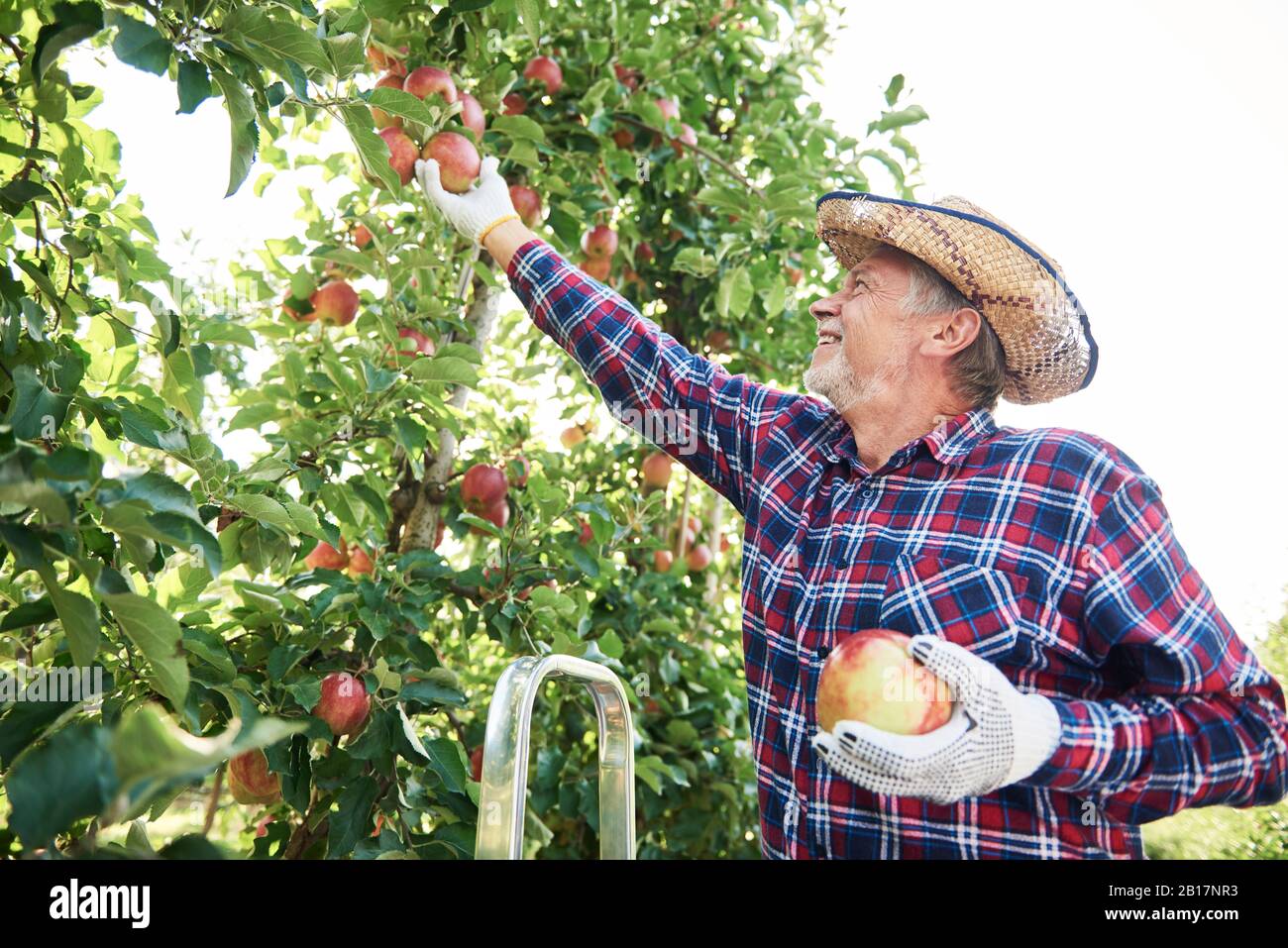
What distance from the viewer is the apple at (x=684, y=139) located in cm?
222

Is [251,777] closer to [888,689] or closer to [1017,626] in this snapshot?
[888,689]

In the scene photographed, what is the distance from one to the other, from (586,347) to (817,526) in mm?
484

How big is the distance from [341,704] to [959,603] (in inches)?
31.7

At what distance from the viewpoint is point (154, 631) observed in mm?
737

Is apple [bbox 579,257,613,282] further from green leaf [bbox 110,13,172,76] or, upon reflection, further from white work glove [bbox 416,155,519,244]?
green leaf [bbox 110,13,172,76]

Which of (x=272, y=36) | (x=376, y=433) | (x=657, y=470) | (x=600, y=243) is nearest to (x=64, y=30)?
(x=272, y=36)

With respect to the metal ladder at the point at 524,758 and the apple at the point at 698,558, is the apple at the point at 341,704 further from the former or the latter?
the apple at the point at 698,558

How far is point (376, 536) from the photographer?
1.77 m

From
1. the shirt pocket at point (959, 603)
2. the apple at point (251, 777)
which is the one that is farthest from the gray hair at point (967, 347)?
the apple at point (251, 777)

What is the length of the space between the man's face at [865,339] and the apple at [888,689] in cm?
49

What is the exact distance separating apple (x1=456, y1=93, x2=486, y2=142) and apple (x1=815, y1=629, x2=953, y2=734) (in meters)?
1.09

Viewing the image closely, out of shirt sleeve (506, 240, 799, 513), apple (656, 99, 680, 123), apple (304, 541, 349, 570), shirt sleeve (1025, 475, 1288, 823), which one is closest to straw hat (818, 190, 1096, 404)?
shirt sleeve (506, 240, 799, 513)

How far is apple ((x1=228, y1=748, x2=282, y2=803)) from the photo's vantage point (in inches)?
56.3

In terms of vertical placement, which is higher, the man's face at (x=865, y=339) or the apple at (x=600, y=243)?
the apple at (x=600, y=243)
